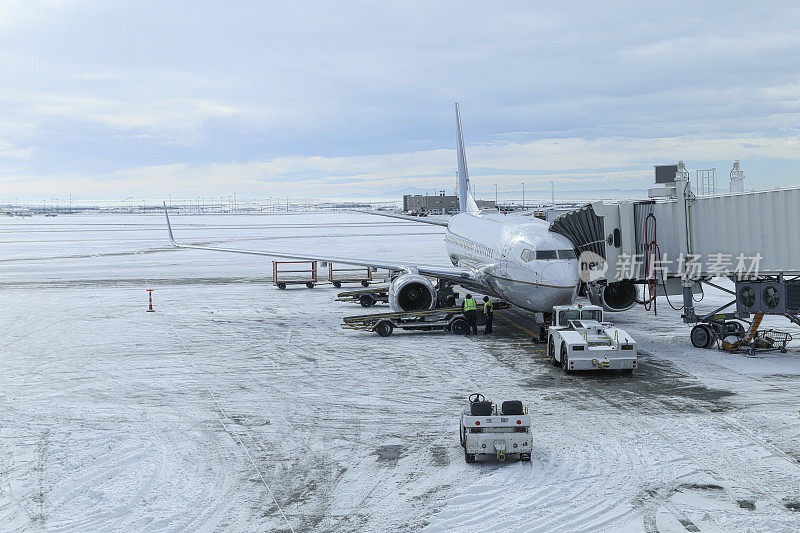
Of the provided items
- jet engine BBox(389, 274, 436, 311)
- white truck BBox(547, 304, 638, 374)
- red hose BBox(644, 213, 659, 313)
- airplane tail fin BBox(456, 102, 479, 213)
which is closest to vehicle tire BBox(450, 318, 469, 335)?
jet engine BBox(389, 274, 436, 311)

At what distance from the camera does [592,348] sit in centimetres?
2309

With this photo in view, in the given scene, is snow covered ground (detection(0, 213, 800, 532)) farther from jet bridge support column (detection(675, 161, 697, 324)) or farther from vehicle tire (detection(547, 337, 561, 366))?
jet bridge support column (detection(675, 161, 697, 324))

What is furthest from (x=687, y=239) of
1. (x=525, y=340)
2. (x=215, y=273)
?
(x=215, y=273)

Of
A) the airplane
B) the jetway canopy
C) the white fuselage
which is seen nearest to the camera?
the jetway canopy

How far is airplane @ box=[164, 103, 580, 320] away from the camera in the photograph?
28266 mm

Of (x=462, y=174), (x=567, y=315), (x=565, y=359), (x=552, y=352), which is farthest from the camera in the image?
(x=462, y=174)

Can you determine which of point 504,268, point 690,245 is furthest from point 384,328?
point 690,245

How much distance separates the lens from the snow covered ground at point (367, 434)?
42.6ft

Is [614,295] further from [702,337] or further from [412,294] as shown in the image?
[412,294]

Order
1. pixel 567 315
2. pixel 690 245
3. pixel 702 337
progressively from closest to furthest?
1. pixel 567 315
2. pixel 702 337
3. pixel 690 245

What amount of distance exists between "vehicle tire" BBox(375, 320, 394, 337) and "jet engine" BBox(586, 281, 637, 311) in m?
8.34

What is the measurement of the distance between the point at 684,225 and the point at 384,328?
41.0 ft

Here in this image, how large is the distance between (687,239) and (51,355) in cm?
2394

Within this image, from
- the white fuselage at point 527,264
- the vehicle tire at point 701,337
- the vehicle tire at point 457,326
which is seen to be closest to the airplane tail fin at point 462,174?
the white fuselage at point 527,264
